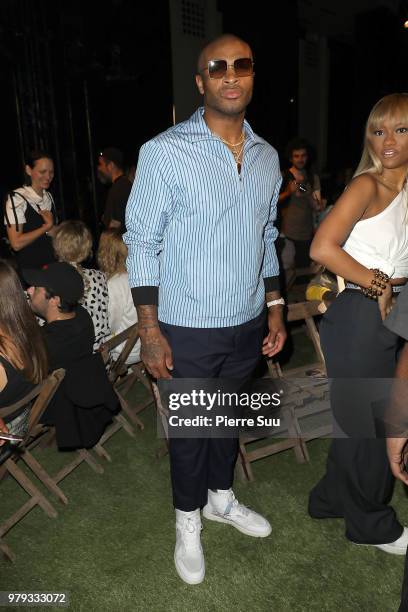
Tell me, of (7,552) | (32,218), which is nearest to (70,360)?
(7,552)

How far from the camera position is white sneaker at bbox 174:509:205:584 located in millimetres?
2273

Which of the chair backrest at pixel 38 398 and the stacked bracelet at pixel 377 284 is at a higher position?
the stacked bracelet at pixel 377 284

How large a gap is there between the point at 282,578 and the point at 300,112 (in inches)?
444

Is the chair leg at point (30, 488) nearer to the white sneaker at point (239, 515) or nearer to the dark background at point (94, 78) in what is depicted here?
the white sneaker at point (239, 515)

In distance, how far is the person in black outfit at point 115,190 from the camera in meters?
5.19

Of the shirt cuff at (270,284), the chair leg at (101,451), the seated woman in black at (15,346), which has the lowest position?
the chair leg at (101,451)

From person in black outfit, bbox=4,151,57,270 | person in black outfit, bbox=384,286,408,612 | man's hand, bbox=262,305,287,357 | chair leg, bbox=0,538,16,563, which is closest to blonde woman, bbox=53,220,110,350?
person in black outfit, bbox=4,151,57,270

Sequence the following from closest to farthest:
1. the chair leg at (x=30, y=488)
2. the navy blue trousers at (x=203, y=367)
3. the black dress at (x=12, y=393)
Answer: the navy blue trousers at (x=203, y=367)
the black dress at (x=12, y=393)
the chair leg at (x=30, y=488)

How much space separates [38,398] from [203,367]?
35.7 inches

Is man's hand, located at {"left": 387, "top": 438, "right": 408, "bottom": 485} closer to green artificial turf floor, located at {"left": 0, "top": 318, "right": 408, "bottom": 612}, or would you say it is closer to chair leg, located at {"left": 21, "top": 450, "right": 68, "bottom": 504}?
green artificial turf floor, located at {"left": 0, "top": 318, "right": 408, "bottom": 612}

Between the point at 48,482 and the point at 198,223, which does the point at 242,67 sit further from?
the point at 48,482

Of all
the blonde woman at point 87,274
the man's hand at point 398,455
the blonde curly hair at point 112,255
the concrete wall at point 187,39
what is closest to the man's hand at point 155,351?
the man's hand at point 398,455

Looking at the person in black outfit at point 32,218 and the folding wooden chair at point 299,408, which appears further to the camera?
the person in black outfit at point 32,218

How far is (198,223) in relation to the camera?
1.93 metres
